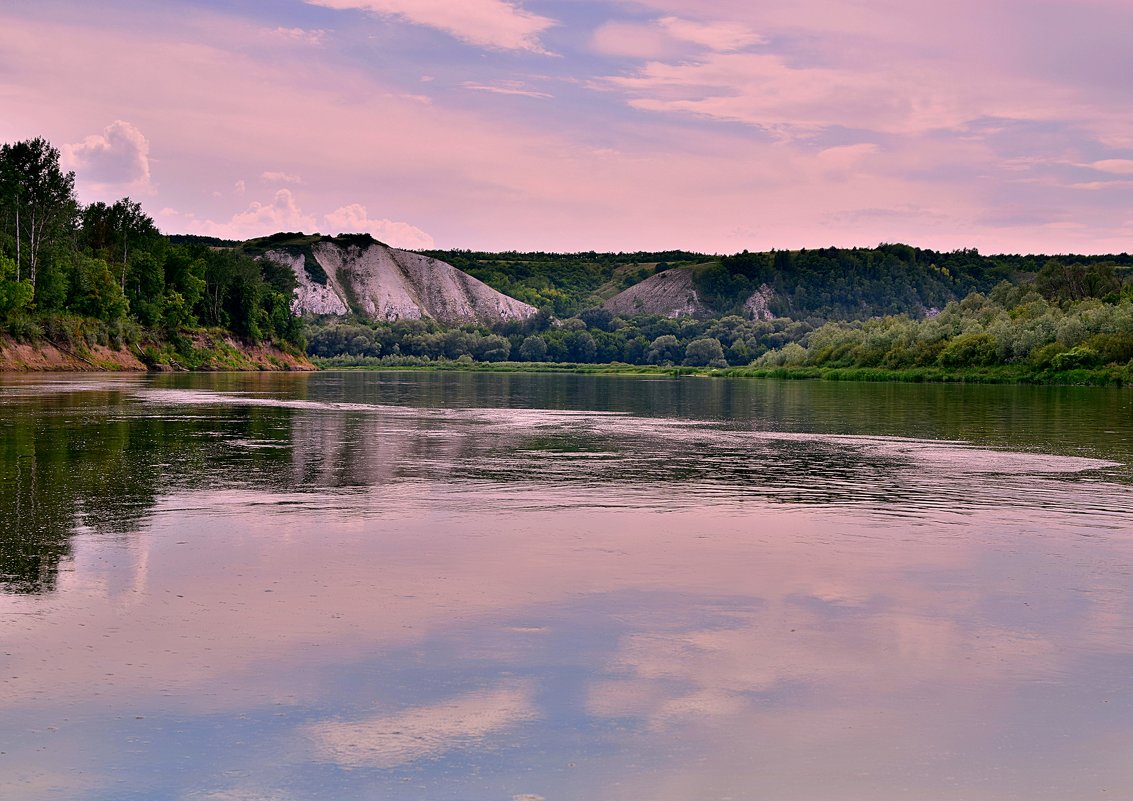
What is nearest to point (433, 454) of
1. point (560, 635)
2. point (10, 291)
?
point (560, 635)

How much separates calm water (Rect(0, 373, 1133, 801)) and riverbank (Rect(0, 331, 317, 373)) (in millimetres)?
92175

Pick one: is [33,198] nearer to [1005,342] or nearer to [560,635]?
[1005,342]

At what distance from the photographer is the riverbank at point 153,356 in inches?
4240

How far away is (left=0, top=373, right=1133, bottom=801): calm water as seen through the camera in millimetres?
7707

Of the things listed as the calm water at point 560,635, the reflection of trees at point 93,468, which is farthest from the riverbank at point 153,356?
the calm water at point 560,635

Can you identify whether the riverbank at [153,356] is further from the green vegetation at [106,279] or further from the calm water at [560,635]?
the calm water at [560,635]

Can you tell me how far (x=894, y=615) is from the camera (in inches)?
474

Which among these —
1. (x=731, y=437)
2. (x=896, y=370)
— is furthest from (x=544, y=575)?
(x=896, y=370)

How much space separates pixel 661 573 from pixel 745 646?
3420mm

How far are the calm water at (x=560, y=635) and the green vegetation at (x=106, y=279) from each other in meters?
97.2

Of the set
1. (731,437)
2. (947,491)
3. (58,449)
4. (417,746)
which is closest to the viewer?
(417,746)

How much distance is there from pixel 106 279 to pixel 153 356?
483 inches

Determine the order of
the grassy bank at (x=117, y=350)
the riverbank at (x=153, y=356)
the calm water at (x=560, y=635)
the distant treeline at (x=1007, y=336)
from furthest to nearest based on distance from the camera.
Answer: the distant treeline at (x=1007, y=336) → the grassy bank at (x=117, y=350) → the riverbank at (x=153, y=356) → the calm water at (x=560, y=635)

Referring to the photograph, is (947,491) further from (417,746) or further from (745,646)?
(417,746)
